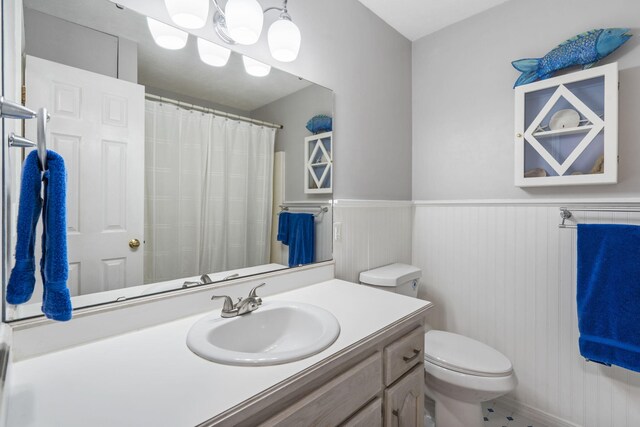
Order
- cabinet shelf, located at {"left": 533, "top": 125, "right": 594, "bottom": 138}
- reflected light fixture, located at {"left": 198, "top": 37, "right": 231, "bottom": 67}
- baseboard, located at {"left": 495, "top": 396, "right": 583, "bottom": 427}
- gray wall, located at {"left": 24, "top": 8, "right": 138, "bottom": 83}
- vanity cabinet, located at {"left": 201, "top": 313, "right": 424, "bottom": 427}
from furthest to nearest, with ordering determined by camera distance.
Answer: baseboard, located at {"left": 495, "top": 396, "right": 583, "bottom": 427}, cabinet shelf, located at {"left": 533, "top": 125, "right": 594, "bottom": 138}, reflected light fixture, located at {"left": 198, "top": 37, "right": 231, "bottom": 67}, gray wall, located at {"left": 24, "top": 8, "right": 138, "bottom": 83}, vanity cabinet, located at {"left": 201, "top": 313, "right": 424, "bottom": 427}

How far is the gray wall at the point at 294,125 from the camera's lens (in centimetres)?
139

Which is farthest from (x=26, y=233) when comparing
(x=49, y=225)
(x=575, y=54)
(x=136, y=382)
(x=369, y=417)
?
(x=575, y=54)

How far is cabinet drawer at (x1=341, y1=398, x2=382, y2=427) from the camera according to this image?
0.89 meters

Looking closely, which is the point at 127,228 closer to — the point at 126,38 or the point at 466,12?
the point at 126,38

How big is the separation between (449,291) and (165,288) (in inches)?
68.4

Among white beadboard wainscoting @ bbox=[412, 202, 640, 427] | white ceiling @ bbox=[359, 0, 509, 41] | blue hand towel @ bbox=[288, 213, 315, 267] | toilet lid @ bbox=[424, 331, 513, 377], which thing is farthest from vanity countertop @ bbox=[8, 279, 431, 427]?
white ceiling @ bbox=[359, 0, 509, 41]

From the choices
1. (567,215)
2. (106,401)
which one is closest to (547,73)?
(567,215)

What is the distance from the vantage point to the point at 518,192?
1755 millimetres

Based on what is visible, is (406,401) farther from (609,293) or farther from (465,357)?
(609,293)

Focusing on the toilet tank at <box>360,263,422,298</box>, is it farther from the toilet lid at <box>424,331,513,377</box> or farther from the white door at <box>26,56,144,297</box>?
the white door at <box>26,56,144,297</box>

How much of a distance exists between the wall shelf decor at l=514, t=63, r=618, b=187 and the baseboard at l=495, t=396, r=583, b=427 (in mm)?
1266

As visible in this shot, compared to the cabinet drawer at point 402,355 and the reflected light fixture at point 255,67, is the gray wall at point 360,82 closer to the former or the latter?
the reflected light fixture at point 255,67

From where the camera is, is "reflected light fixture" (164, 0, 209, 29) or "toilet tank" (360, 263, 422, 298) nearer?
"reflected light fixture" (164, 0, 209, 29)

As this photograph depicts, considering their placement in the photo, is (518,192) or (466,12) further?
(466,12)
